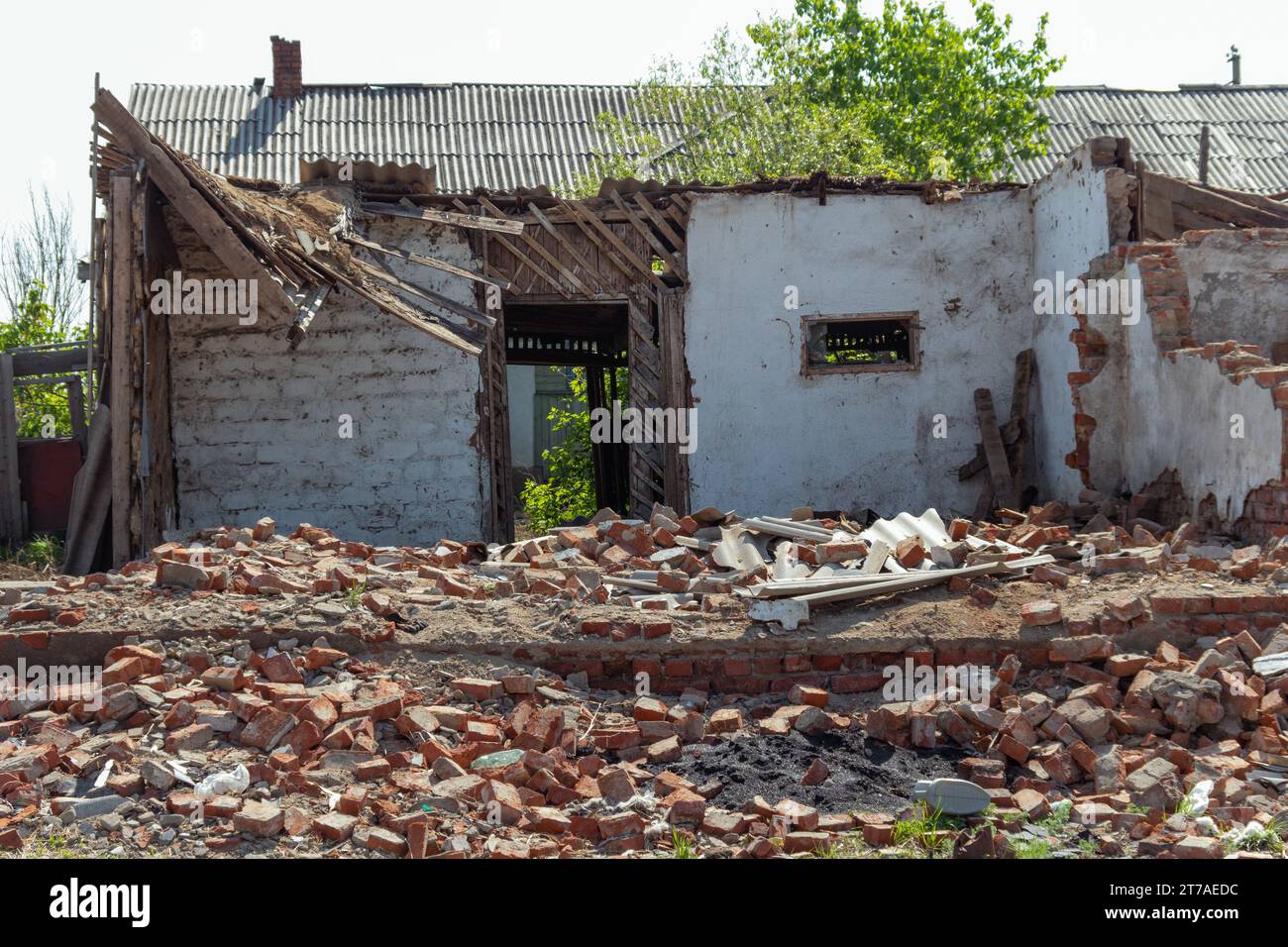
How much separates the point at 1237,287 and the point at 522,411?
51.6 feet

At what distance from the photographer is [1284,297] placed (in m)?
10.1

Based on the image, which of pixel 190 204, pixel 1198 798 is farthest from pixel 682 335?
pixel 1198 798

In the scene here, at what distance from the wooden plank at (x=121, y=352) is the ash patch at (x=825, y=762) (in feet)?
17.9

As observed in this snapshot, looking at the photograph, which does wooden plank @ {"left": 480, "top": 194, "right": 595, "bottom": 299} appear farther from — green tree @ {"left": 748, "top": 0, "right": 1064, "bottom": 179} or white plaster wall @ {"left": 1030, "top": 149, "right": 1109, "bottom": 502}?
green tree @ {"left": 748, "top": 0, "right": 1064, "bottom": 179}

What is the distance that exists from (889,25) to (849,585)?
1753cm

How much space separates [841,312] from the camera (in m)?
12.1

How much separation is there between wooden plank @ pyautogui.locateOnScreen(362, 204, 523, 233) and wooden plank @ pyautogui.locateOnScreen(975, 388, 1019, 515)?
4.56 metres

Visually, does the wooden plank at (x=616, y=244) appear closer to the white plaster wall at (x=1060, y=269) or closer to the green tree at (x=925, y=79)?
the white plaster wall at (x=1060, y=269)

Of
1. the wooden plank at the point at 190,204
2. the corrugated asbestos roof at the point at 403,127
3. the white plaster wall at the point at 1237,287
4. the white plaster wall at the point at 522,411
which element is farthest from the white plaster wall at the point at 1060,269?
the white plaster wall at the point at 522,411

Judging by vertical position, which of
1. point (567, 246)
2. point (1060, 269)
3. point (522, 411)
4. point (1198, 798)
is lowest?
point (1198, 798)

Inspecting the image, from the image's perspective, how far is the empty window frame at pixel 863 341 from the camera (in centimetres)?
1205

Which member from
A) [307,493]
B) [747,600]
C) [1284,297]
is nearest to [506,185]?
[307,493]

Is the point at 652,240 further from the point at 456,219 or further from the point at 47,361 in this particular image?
the point at 47,361
